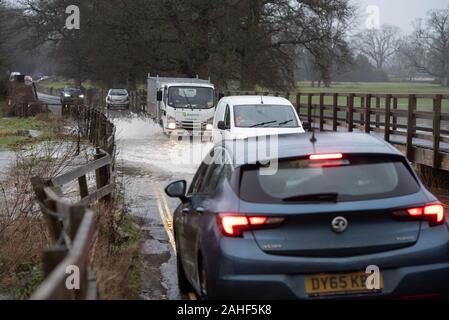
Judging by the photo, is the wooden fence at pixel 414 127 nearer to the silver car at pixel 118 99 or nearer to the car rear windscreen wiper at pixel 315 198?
the car rear windscreen wiper at pixel 315 198

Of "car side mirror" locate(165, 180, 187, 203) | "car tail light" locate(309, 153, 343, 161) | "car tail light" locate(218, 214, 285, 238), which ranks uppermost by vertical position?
"car tail light" locate(309, 153, 343, 161)

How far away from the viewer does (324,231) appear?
5.16m

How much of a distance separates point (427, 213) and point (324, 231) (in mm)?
825

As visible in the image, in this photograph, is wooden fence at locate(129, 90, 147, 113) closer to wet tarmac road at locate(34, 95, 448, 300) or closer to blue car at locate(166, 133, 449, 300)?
wet tarmac road at locate(34, 95, 448, 300)

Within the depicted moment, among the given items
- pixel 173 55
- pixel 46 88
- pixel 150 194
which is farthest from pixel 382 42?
pixel 150 194

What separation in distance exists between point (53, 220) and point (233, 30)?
Result: 43.2 meters

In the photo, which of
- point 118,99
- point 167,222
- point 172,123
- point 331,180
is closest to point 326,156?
point 331,180

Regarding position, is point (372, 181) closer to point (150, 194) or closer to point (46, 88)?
point (150, 194)

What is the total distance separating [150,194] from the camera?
15.6m

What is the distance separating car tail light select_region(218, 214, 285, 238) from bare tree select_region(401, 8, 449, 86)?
92556mm

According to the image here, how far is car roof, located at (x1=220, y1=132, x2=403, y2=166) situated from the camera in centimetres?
565

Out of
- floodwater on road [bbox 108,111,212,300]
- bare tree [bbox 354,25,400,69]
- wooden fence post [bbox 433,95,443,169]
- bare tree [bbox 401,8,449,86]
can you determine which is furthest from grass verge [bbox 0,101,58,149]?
bare tree [bbox 354,25,400,69]
